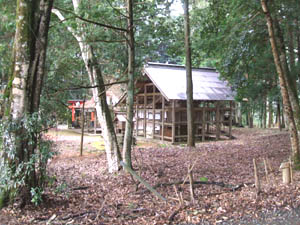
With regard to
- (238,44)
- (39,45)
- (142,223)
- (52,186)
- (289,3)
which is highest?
(289,3)

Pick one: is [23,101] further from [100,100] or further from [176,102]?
[176,102]

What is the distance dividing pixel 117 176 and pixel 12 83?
4.25m

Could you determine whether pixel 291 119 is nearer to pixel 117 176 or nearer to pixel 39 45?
pixel 117 176

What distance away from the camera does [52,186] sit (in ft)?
18.5

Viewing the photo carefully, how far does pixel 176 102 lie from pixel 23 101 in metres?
14.3

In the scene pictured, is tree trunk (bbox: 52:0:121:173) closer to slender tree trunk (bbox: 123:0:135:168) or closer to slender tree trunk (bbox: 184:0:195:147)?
slender tree trunk (bbox: 123:0:135:168)

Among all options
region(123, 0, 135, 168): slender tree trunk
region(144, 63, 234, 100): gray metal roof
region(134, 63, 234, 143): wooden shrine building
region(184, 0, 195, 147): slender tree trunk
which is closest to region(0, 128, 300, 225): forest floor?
region(123, 0, 135, 168): slender tree trunk

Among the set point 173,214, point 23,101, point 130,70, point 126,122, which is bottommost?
point 173,214

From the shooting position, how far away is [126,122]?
8141mm

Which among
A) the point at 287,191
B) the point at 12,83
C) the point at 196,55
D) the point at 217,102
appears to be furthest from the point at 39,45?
the point at 217,102

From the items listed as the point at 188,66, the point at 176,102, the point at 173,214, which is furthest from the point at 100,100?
the point at 176,102

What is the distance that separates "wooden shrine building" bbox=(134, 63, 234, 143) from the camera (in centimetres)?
1706

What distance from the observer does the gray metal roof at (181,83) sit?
16.6 metres

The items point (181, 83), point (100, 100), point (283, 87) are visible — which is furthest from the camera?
point (181, 83)
